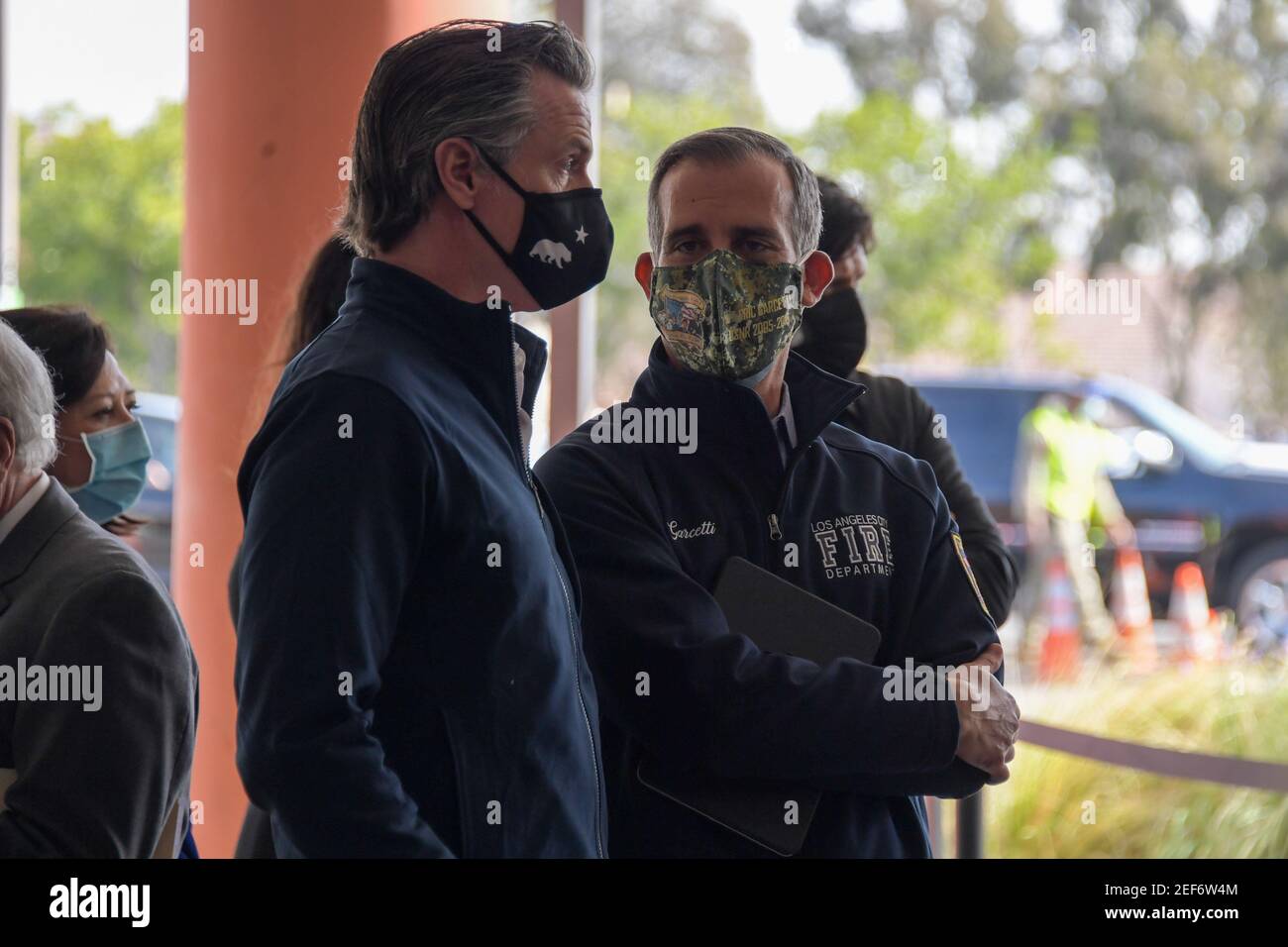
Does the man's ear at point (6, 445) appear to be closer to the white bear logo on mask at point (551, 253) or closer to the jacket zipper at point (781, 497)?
the white bear logo on mask at point (551, 253)

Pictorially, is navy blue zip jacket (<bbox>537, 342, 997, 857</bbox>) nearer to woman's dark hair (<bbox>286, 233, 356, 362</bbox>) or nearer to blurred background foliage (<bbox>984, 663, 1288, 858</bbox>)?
woman's dark hair (<bbox>286, 233, 356, 362</bbox>)

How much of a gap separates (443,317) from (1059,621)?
871 cm

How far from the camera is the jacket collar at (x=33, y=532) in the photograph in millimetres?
1974

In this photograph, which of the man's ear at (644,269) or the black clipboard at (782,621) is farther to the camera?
the man's ear at (644,269)

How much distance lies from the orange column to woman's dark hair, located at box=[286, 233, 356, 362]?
31.8 inches

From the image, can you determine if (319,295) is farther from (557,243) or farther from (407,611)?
(407,611)

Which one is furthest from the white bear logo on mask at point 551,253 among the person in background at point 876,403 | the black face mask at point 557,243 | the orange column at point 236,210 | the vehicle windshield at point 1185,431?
the vehicle windshield at point 1185,431

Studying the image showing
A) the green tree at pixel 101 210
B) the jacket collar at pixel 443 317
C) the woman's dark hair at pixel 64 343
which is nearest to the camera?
the jacket collar at pixel 443 317

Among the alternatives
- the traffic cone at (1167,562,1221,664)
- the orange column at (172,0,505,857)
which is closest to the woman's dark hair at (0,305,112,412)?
the orange column at (172,0,505,857)

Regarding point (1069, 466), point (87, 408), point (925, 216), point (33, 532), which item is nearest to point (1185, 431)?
point (1069, 466)

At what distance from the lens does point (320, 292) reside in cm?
264

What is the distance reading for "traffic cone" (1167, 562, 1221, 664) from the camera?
829 centimetres

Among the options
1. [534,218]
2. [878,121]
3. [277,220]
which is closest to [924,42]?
[878,121]
